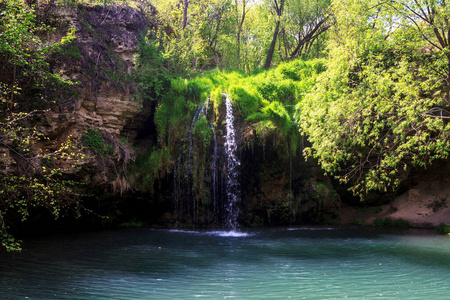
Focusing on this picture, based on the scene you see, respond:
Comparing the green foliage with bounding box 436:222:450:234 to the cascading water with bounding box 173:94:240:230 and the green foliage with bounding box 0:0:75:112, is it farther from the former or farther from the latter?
the green foliage with bounding box 0:0:75:112

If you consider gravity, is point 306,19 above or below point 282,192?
above

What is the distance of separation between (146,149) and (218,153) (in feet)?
10.8

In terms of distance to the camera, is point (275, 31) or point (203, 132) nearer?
point (203, 132)

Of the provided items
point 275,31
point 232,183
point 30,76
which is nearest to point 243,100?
point 232,183

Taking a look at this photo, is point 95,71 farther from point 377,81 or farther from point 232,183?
point 377,81

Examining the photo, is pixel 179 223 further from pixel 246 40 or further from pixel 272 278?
pixel 246 40

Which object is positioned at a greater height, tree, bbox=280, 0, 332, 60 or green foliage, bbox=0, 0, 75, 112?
tree, bbox=280, 0, 332, 60

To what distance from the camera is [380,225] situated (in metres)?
14.9

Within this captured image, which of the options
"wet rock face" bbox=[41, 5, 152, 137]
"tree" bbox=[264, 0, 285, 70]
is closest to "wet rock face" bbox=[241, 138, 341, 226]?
"wet rock face" bbox=[41, 5, 152, 137]

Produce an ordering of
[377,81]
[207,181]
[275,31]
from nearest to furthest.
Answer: [377,81] < [207,181] < [275,31]

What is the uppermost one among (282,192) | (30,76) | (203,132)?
(30,76)

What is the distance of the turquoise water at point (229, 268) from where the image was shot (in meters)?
5.64

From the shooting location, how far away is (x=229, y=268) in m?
7.26

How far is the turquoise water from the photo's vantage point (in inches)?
222
